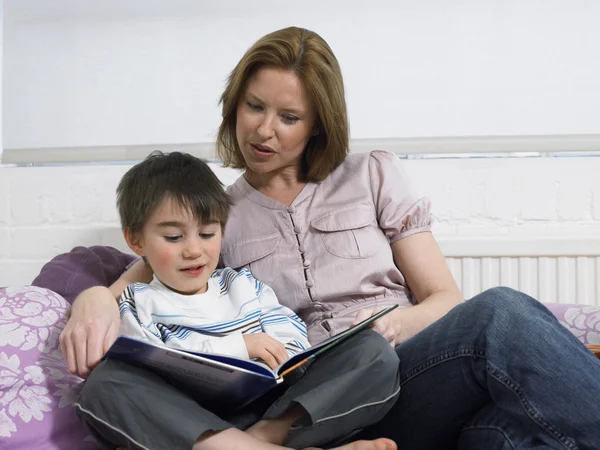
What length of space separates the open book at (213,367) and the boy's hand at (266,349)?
8cm

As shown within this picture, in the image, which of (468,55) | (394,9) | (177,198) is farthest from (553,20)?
(177,198)

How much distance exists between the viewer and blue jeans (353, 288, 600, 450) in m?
1.15

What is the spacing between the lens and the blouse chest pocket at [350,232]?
167 centimetres

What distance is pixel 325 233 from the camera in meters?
1.69

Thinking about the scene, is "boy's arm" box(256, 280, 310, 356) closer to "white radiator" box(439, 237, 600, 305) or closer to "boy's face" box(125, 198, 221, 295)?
"boy's face" box(125, 198, 221, 295)

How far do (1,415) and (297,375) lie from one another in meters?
0.51

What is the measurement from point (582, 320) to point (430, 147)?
0.71 m

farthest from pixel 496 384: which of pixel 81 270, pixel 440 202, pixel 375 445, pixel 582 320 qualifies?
pixel 440 202

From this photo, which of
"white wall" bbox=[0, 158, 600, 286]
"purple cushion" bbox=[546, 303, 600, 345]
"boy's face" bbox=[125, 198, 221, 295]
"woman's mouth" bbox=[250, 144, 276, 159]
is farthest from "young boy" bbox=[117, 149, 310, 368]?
"white wall" bbox=[0, 158, 600, 286]

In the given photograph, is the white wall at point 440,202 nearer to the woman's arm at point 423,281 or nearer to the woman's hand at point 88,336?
the woman's arm at point 423,281

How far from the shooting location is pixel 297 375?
138 cm

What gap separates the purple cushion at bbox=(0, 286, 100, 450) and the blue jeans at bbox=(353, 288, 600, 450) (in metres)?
0.52

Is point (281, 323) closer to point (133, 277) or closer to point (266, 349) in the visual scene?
point (266, 349)

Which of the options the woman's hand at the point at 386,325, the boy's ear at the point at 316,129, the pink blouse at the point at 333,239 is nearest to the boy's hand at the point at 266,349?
the woman's hand at the point at 386,325
